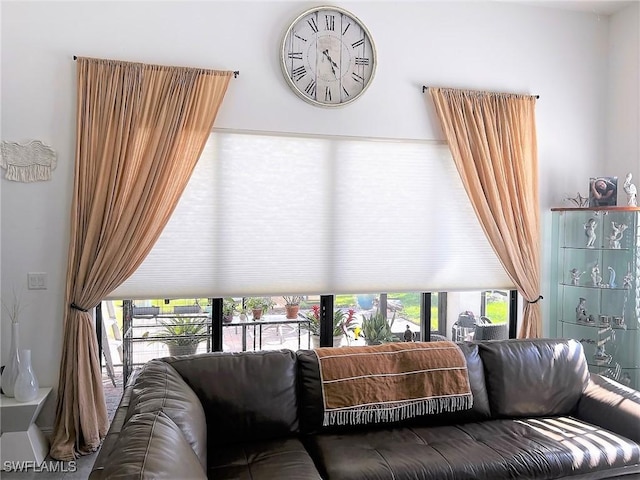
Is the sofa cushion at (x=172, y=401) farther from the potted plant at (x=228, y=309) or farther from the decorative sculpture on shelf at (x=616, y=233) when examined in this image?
the decorative sculpture on shelf at (x=616, y=233)

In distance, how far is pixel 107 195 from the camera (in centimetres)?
334

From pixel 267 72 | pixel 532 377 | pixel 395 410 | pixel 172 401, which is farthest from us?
pixel 267 72

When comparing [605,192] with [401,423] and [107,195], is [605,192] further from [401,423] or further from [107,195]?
[107,195]

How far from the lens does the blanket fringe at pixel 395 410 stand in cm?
265

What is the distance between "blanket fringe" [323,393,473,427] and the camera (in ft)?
8.70

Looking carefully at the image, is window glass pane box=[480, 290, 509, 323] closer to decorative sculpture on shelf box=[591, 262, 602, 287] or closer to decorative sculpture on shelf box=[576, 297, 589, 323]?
decorative sculpture on shelf box=[576, 297, 589, 323]

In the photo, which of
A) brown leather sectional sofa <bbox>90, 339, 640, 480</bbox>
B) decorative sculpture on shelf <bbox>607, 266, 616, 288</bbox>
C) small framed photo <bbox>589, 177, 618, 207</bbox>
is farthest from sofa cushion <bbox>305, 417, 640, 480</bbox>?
small framed photo <bbox>589, 177, 618, 207</bbox>

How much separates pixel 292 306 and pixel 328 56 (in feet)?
6.27

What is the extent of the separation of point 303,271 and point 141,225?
47.0 inches

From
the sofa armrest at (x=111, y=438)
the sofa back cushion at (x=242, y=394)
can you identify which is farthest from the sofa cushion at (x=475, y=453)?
the sofa armrest at (x=111, y=438)

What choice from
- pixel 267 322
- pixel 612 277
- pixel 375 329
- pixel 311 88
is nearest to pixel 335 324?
pixel 375 329

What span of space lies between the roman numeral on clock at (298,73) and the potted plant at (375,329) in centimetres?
192

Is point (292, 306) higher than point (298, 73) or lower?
lower

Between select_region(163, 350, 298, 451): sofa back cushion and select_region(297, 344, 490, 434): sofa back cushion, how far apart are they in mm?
56
